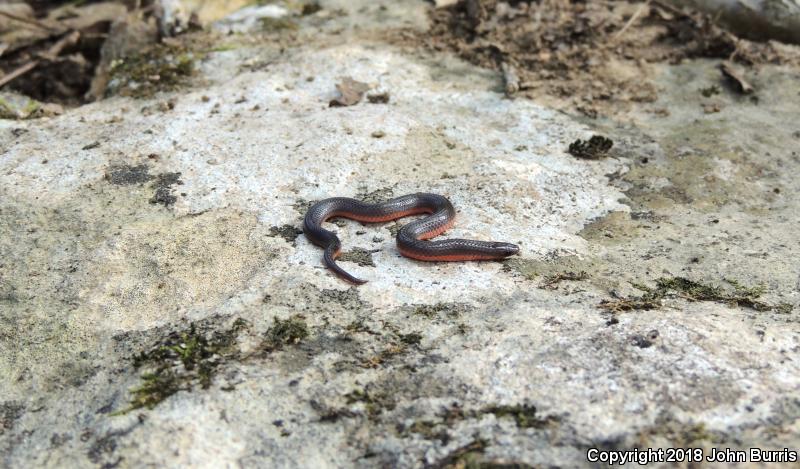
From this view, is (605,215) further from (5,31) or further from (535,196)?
(5,31)

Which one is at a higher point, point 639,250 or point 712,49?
point 712,49

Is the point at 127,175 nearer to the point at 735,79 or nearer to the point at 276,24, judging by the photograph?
the point at 276,24

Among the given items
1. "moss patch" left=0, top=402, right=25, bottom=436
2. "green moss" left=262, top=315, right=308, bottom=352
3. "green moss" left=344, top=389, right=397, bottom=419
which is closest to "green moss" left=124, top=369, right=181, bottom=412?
"green moss" left=262, top=315, right=308, bottom=352

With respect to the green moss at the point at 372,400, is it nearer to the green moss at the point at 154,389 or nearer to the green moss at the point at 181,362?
the green moss at the point at 181,362

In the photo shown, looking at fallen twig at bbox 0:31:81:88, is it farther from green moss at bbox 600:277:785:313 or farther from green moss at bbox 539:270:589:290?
green moss at bbox 600:277:785:313

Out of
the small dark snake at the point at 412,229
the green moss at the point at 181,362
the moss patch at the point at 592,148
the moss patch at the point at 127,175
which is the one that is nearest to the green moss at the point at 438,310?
the small dark snake at the point at 412,229

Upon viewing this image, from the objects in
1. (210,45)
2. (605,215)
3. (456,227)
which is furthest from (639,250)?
(210,45)
